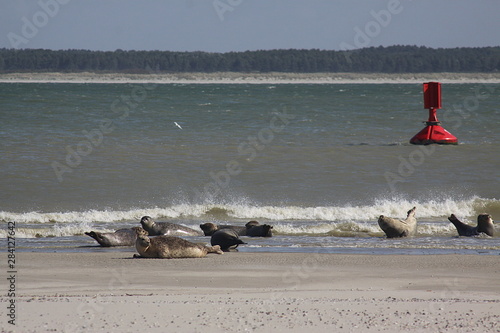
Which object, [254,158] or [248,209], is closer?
[248,209]

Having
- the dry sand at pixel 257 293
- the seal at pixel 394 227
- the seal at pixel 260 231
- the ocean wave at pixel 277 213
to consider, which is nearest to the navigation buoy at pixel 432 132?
the ocean wave at pixel 277 213

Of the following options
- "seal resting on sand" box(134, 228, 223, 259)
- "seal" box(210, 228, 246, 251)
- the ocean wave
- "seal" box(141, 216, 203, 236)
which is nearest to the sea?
the ocean wave

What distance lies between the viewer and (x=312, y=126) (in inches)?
1049

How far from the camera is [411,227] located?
10.3 metres

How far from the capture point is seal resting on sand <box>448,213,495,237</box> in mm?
10211

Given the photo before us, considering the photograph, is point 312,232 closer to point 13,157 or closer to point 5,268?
point 5,268

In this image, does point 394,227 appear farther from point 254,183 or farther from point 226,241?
point 254,183

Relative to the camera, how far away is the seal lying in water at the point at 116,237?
947 cm

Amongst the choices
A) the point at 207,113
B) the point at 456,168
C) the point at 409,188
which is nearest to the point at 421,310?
the point at 409,188

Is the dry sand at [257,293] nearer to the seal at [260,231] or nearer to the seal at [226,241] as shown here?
the seal at [226,241]

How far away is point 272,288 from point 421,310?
1634 mm

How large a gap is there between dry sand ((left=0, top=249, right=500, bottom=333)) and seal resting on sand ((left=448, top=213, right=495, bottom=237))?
178 cm

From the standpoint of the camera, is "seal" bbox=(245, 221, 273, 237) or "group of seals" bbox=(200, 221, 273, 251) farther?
"seal" bbox=(245, 221, 273, 237)

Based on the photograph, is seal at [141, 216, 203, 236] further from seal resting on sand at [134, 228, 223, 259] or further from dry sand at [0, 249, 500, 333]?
seal resting on sand at [134, 228, 223, 259]
